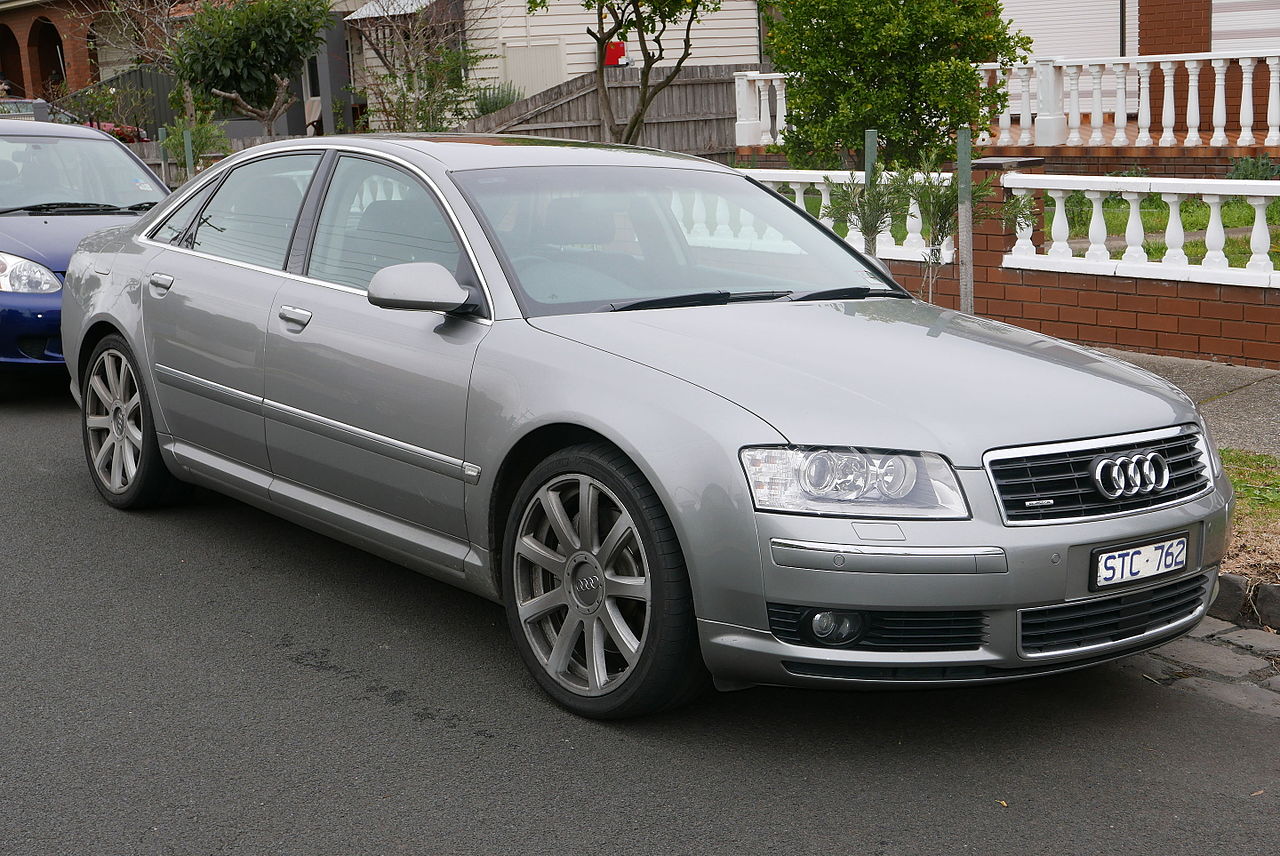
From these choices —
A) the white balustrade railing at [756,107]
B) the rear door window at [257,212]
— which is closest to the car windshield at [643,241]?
the rear door window at [257,212]

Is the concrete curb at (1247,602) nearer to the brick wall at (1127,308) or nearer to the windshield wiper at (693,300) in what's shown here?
the windshield wiper at (693,300)

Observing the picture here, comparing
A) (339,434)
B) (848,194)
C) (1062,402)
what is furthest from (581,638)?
(848,194)

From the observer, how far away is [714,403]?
3.84 meters

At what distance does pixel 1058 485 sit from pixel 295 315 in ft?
8.53

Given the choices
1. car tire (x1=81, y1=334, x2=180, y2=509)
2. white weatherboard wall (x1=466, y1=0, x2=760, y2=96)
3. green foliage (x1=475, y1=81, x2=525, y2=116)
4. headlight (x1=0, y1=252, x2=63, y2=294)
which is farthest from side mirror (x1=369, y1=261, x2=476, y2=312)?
white weatherboard wall (x1=466, y1=0, x2=760, y2=96)

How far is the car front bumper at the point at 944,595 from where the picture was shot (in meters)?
3.61

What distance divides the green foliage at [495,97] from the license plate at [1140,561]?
19.6 meters

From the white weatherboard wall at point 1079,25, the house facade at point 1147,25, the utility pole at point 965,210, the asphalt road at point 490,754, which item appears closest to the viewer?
the asphalt road at point 490,754

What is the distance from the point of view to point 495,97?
76.3 feet

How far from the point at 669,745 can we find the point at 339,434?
1.56 meters

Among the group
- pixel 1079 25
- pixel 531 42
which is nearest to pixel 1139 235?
pixel 1079 25

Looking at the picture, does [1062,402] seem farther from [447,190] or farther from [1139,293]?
[1139,293]

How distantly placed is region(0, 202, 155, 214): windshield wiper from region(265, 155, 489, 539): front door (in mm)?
4909

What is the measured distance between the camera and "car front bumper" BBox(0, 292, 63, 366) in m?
8.53
